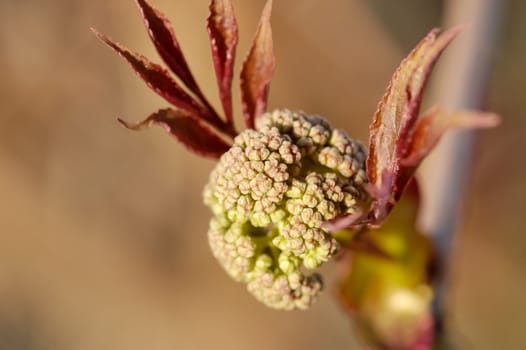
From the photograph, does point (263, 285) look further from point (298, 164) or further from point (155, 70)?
point (155, 70)

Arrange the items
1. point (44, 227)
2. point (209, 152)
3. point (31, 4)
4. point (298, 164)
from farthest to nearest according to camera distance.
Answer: point (44, 227)
point (31, 4)
point (209, 152)
point (298, 164)

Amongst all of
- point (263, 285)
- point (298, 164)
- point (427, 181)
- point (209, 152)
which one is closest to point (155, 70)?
point (209, 152)

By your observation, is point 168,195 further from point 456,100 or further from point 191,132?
point 191,132

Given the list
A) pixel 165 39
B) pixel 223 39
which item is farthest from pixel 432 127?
pixel 165 39

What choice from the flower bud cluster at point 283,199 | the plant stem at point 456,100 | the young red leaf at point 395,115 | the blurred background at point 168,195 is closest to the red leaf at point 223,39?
the flower bud cluster at point 283,199

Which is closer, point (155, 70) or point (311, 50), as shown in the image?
point (155, 70)

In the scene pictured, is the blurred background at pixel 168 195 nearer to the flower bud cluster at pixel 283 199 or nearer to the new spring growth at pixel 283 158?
the new spring growth at pixel 283 158
